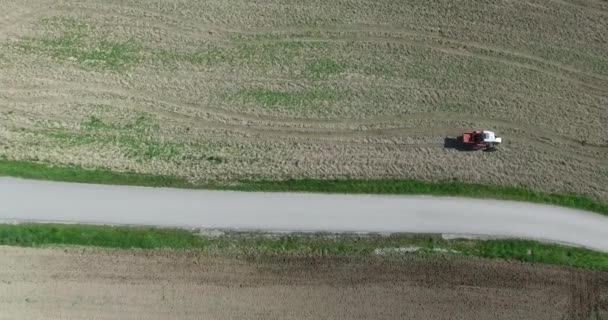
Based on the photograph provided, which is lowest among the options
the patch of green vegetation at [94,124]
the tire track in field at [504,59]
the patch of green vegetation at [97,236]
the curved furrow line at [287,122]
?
the patch of green vegetation at [97,236]

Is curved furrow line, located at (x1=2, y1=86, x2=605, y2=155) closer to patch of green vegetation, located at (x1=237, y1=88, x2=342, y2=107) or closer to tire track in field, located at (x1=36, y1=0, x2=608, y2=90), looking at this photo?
patch of green vegetation, located at (x1=237, y1=88, x2=342, y2=107)

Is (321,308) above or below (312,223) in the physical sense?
below

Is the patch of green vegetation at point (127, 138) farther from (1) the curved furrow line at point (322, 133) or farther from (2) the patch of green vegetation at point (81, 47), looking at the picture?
(2) the patch of green vegetation at point (81, 47)

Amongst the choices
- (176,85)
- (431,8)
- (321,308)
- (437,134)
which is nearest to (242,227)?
(321,308)

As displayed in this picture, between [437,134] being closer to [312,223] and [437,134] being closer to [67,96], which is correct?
[312,223]

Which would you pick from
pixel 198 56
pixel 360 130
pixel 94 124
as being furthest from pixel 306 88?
pixel 94 124

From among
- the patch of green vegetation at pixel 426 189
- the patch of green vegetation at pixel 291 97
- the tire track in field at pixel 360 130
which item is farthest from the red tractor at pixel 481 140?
the patch of green vegetation at pixel 291 97

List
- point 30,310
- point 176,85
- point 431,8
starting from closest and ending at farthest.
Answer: point 30,310 → point 176,85 → point 431,8
